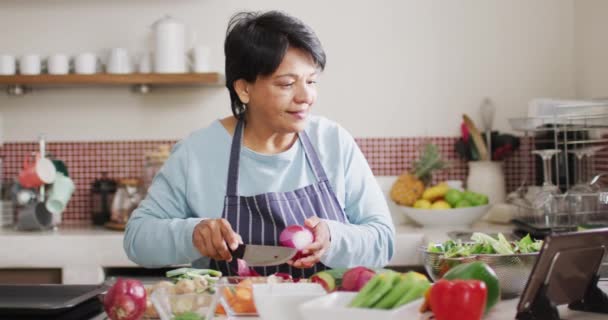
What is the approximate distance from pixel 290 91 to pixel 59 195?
166cm

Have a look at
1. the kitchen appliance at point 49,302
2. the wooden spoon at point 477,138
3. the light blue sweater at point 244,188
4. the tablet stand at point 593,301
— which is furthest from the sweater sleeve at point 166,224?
the wooden spoon at point 477,138

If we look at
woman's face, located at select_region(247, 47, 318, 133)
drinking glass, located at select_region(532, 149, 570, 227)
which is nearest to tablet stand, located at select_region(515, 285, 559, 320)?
woman's face, located at select_region(247, 47, 318, 133)

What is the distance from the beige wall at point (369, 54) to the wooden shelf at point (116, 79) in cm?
21

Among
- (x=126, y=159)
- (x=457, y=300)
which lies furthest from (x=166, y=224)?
(x=126, y=159)

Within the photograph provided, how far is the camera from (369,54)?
3408 millimetres

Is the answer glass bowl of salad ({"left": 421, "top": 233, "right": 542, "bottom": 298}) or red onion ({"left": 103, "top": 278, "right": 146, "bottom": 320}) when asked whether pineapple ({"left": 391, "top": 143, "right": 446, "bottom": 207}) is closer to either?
glass bowl of salad ({"left": 421, "top": 233, "right": 542, "bottom": 298})

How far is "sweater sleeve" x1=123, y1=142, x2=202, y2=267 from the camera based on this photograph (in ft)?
5.90

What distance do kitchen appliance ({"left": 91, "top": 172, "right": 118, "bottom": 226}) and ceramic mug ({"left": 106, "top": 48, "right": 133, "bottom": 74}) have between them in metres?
0.48

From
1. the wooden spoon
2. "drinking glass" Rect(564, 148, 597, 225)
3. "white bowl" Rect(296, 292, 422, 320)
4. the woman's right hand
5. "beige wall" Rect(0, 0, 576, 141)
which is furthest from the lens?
"beige wall" Rect(0, 0, 576, 141)

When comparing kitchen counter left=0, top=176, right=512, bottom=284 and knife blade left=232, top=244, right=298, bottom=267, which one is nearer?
knife blade left=232, top=244, right=298, bottom=267

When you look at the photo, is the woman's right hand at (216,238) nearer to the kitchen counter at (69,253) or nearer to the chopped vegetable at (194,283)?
the chopped vegetable at (194,283)

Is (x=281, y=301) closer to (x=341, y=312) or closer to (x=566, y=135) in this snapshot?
(x=341, y=312)

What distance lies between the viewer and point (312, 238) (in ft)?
5.39

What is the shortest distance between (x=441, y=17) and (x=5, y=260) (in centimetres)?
206
